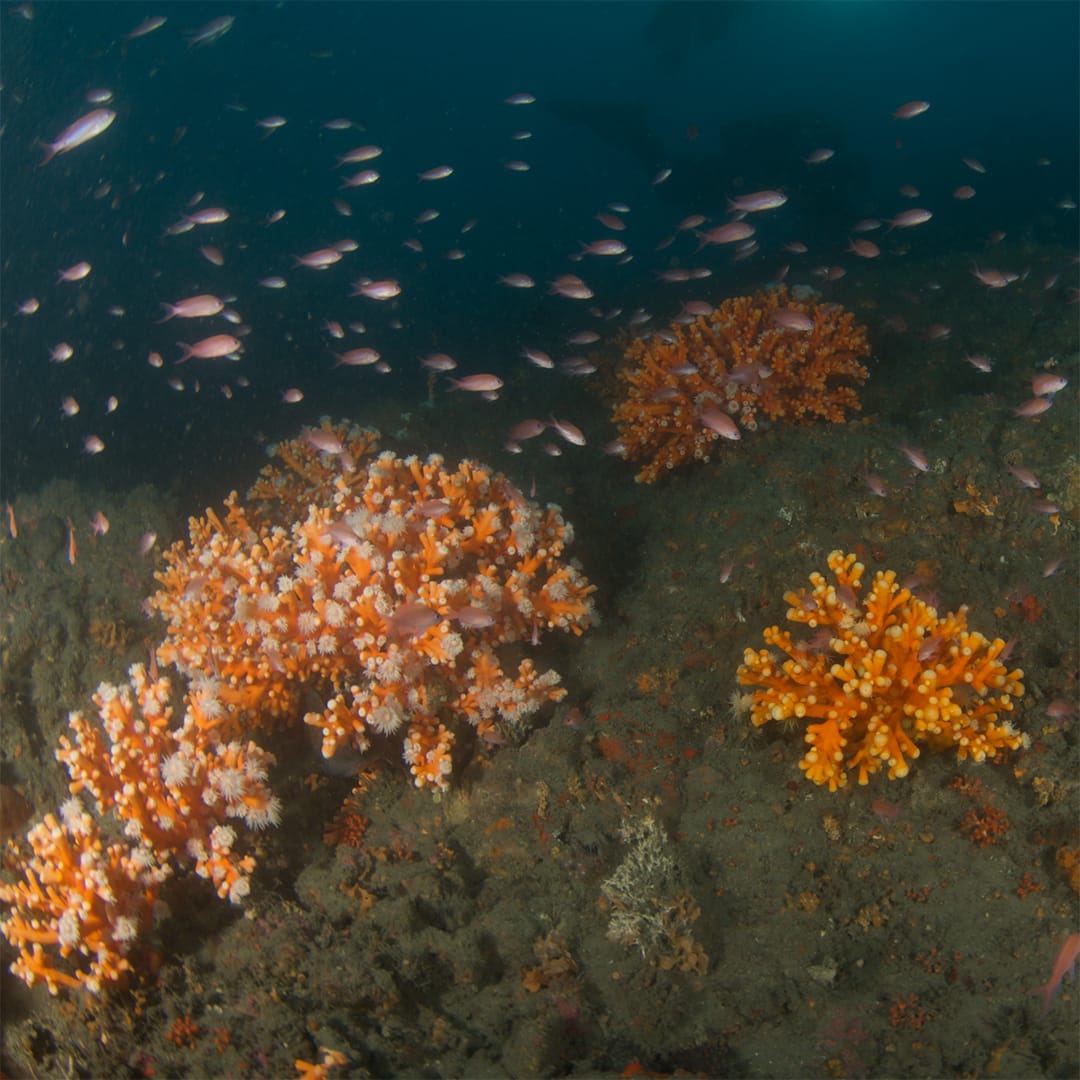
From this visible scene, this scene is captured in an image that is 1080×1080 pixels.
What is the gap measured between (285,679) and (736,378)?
531 cm

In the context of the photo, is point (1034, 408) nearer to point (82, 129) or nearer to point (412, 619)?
point (412, 619)

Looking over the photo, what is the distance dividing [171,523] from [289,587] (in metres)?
4.55

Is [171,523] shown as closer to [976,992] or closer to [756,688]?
[756,688]

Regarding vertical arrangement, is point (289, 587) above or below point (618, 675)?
above

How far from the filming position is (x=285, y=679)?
5.09 m

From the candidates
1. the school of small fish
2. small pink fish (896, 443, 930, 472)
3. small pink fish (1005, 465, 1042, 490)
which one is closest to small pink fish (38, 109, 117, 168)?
the school of small fish

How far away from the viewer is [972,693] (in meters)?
3.99

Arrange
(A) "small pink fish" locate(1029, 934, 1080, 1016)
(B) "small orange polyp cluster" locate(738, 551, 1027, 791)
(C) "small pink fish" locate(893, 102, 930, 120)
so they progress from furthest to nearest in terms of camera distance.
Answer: (C) "small pink fish" locate(893, 102, 930, 120), (B) "small orange polyp cluster" locate(738, 551, 1027, 791), (A) "small pink fish" locate(1029, 934, 1080, 1016)

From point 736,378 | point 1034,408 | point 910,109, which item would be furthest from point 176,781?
point 910,109

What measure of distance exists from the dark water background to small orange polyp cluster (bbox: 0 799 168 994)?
7.42 metres

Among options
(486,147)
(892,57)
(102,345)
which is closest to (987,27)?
(892,57)

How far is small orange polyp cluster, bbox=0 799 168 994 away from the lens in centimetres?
406

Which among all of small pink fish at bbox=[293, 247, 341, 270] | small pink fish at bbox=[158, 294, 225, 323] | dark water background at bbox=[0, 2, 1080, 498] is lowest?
dark water background at bbox=[0, 2, 1080, 498]

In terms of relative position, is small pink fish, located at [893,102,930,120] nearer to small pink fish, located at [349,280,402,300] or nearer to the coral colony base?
small pink fish, located at [349,280,402,300]
